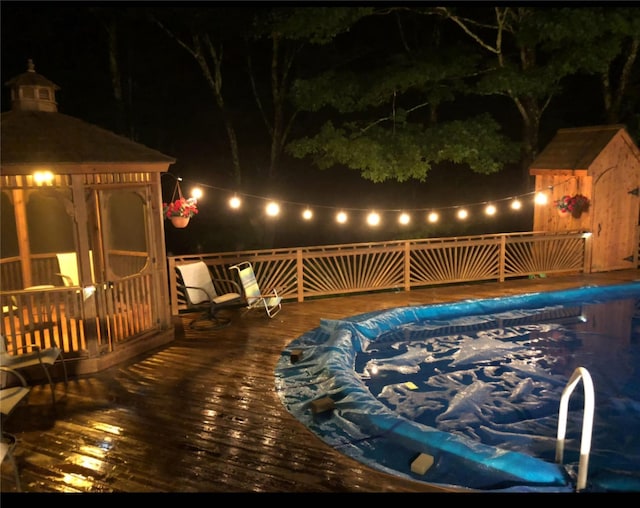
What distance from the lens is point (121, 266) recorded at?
8.87 metres

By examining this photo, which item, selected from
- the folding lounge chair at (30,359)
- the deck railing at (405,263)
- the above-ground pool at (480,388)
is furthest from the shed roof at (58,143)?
the above-ground pool at (480,388)

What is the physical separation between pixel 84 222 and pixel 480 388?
518 cm

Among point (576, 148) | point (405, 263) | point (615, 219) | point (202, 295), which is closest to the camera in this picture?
point (202, 295)

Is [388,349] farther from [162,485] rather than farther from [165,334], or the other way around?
[162,485]

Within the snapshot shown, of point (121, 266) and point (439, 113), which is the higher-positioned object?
point (439, 113)

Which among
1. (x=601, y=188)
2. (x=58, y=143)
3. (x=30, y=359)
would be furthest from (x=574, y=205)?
(x=30, y=359)

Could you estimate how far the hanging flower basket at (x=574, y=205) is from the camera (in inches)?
458

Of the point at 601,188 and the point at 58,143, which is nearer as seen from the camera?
the point at 58,143

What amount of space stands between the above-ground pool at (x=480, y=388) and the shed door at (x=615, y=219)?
67.3 inches

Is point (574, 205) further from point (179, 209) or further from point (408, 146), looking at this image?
point (179, 209)

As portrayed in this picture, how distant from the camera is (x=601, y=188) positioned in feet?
38.4

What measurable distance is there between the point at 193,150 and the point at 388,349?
1356 cm

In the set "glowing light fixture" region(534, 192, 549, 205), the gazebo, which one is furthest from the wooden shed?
the gazebo

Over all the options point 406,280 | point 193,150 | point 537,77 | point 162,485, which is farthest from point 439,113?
point 162,485
